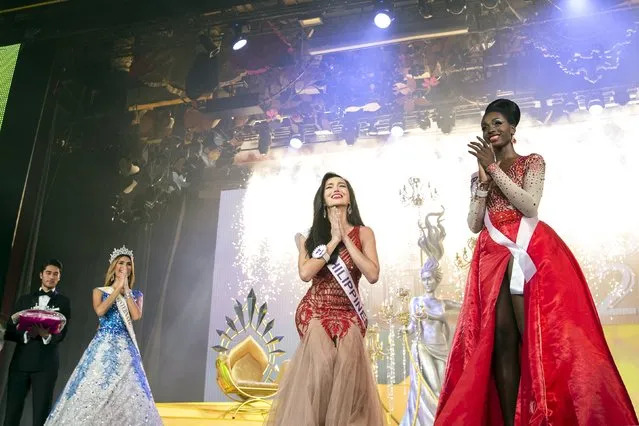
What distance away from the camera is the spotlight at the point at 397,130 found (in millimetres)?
5258

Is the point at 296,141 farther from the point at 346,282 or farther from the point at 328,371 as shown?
the point at 328,371

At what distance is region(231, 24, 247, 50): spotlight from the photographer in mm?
5258

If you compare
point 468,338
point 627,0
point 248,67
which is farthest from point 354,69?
point 468,338

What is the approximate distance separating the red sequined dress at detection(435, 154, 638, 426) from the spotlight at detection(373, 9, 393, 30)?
131 inches

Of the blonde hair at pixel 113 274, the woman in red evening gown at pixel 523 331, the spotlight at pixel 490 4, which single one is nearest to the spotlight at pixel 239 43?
the spotlight at pixel 490 4

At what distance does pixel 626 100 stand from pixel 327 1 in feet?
8.24

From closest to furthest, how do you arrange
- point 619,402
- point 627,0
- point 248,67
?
point 619,402 < point 627,0 < point 248,67

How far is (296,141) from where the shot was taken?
559 cm

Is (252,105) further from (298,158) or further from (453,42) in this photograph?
(453,42)

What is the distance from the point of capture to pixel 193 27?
531cm

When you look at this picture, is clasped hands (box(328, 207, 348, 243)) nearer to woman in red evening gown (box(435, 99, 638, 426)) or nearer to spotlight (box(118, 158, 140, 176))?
woman in red evening gown (box(435, 99, 638, 426))

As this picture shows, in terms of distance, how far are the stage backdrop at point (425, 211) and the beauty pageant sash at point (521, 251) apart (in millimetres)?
3046

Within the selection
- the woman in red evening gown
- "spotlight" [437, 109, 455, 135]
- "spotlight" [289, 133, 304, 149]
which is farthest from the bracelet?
"spotlight" [289, 133, 304, 149]

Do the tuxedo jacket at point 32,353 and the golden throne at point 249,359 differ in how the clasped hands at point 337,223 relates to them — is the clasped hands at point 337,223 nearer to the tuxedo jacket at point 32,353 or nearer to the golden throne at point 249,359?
the golden throne at point 249,359
